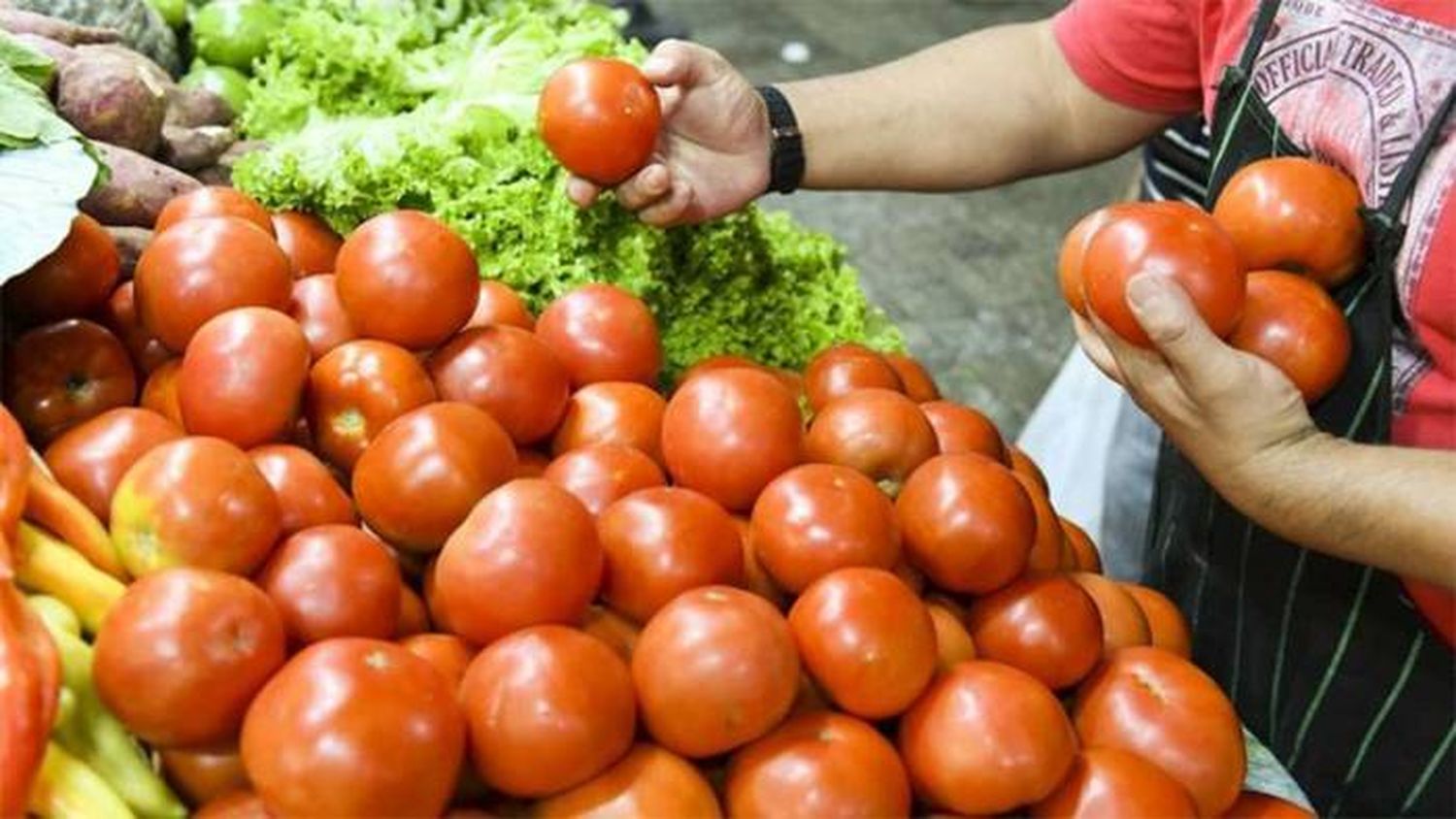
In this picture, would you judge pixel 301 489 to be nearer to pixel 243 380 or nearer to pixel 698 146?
pixel 243 380

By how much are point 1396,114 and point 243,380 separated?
1.31 meters

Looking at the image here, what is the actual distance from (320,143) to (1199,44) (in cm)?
124

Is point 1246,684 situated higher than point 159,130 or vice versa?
point 159,130

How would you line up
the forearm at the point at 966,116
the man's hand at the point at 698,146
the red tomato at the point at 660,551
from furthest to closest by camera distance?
1. the forearm at the point at 966,116
2. the man's hand at the point at 698,146
3. the red tomato at the point at 660,551

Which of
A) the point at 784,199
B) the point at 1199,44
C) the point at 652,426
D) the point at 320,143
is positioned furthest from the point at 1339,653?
the point at 784,199

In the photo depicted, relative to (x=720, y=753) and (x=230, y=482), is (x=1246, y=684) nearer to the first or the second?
(x=720, y=753)

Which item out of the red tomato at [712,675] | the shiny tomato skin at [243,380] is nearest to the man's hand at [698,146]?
the shiny tomato skin at [243,380]

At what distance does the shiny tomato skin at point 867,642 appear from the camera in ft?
4.04

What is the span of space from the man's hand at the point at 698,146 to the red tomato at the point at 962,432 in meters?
0.55

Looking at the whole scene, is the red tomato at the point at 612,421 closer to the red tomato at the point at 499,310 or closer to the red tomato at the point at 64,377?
the red tomato at the point at 499,310

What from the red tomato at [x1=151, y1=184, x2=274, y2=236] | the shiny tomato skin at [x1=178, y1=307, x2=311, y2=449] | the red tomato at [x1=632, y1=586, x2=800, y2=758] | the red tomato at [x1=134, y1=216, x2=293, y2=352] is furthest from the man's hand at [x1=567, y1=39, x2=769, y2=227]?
the red tomato at [x1=632, y1=586, x2=800, y2=758]

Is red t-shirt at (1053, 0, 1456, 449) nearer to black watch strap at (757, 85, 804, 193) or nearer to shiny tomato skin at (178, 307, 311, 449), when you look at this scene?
black watch strap at (757, 85, 804, 193)

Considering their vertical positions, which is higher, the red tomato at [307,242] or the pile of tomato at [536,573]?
the pile of tomato at [536,573]

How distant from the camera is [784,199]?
571 centimetres
